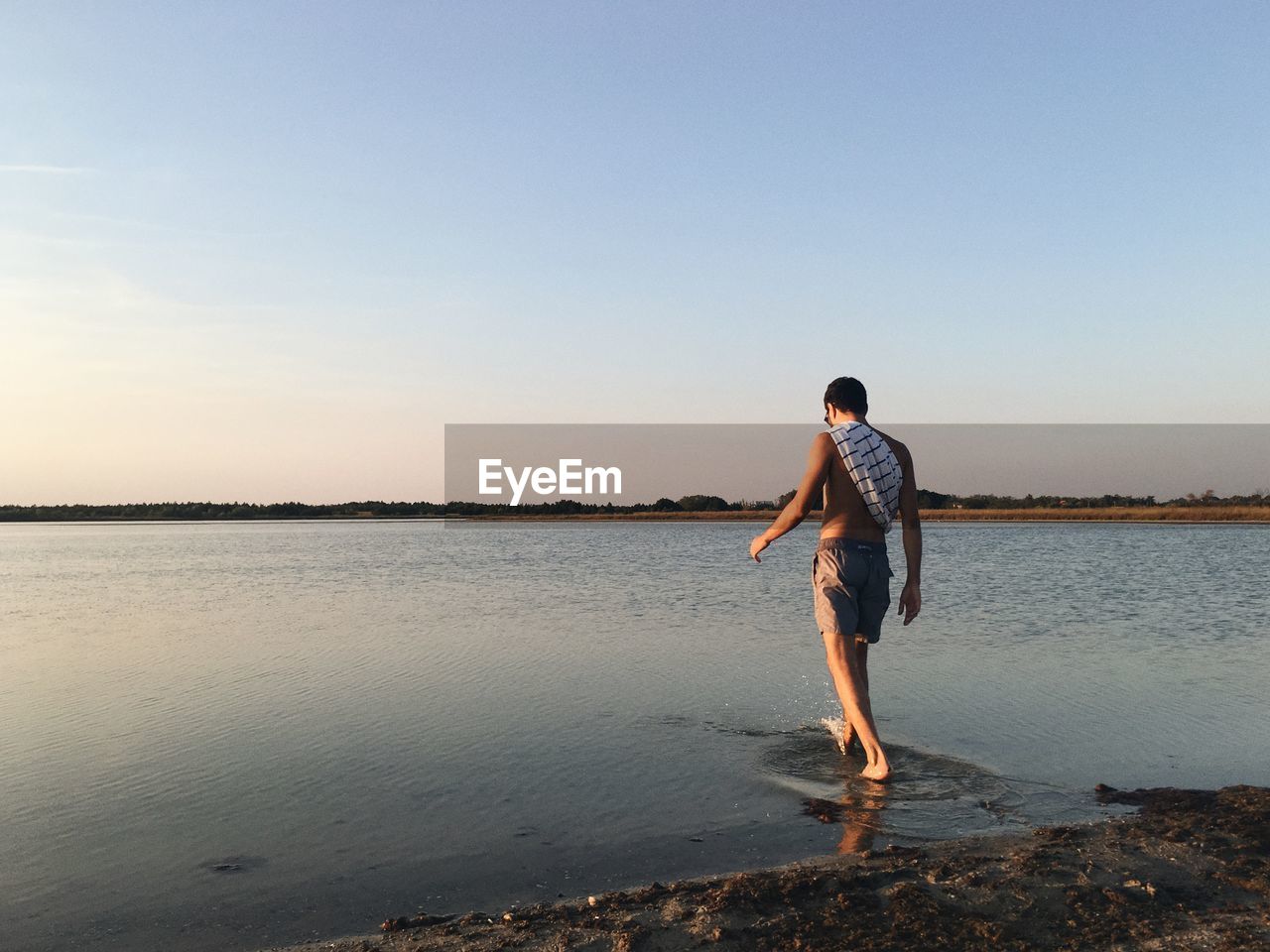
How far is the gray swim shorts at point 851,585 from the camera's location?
5039 mm

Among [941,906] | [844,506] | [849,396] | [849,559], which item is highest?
[849,396]

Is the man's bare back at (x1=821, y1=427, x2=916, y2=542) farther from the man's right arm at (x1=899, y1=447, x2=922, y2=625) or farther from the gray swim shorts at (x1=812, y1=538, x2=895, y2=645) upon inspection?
the man's right arm at (x1=899, y1=447, x2=922, y2=625)

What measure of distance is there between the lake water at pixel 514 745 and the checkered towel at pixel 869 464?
1.40 m

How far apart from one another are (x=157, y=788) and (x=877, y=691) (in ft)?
15.7

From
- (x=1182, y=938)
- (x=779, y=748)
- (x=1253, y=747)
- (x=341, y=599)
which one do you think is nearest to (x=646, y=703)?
A: (x=779, y=748)

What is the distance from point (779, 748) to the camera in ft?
18.4

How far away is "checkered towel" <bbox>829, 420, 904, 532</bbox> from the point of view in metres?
4.99

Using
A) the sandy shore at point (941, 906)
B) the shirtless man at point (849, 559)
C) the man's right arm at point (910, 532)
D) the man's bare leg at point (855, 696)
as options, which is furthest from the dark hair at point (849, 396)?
the sandy shore at point (941, 906)

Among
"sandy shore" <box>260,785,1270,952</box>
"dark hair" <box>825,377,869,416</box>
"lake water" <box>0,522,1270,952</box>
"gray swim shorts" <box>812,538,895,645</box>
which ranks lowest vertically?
"lake water" <box>0,522,1270,952</box>

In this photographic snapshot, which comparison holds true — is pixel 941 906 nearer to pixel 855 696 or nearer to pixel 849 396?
pixel 855 696

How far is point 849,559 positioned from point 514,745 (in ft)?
7.37

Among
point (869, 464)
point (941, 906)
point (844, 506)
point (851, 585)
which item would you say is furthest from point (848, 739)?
point (941, 906)

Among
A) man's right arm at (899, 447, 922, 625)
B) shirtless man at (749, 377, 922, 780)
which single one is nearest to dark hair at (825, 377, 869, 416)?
shirtless man at (749, 377, 922, 780)

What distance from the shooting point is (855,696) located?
5055mm
